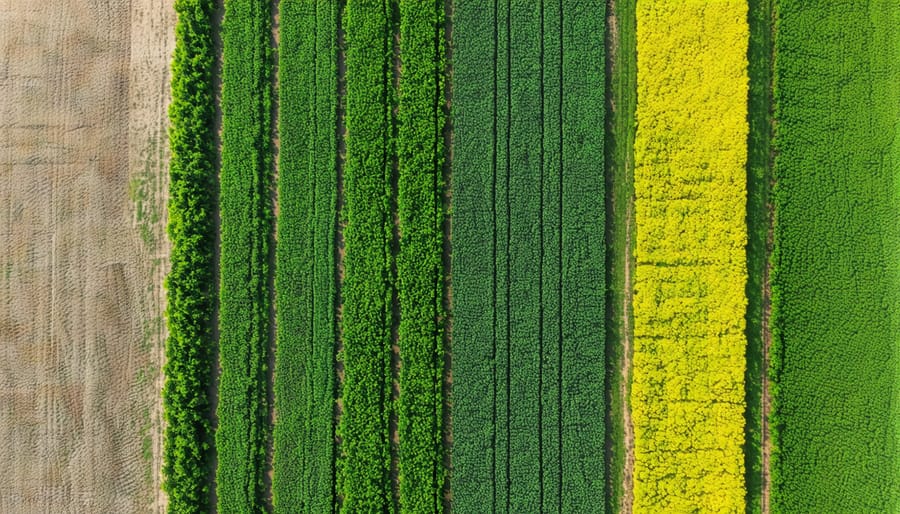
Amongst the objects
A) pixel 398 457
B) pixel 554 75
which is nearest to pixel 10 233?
pixel 398 457

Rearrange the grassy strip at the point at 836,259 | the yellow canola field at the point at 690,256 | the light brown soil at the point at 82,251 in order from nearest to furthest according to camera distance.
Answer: the grassy strip at the point at 836,259 → the yellow canola field at the point at 690,256 → the light brown soil at the point at 82,251

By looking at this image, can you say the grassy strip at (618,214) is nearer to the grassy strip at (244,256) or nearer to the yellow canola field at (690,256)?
the yellow canola field at (690,256)

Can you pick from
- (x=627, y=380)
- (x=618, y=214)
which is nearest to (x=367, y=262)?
(x=618, y=214)

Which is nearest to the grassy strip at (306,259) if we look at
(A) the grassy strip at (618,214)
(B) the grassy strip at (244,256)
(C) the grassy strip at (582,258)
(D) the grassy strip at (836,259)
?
(B) the grassy strip at (244,256)

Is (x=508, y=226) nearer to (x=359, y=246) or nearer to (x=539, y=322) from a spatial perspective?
(x=539, y=322)

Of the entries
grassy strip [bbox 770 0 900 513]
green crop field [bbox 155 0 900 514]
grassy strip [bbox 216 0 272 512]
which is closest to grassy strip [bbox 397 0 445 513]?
green crop field [bbox 155 0 900 514]

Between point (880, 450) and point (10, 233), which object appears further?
point (10, 233)

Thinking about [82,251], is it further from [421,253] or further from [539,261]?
[539,261]
